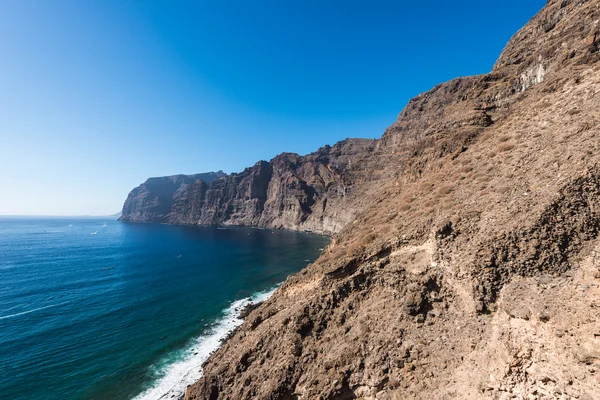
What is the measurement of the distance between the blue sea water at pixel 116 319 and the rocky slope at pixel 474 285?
46.5 feet

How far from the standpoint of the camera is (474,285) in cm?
1470

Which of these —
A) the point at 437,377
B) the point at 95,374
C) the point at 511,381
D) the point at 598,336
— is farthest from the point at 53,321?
the point at 598,336

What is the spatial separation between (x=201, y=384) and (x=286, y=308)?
8.84 m

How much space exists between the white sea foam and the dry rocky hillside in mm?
8482

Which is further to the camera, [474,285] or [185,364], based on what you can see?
[185,364]

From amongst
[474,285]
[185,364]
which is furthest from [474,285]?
[185,364]

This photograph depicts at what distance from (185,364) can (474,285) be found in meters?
33.2

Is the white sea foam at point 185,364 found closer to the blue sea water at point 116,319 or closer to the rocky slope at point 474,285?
the blue sea water at point 116,319

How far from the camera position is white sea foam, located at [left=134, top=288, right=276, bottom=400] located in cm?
2650

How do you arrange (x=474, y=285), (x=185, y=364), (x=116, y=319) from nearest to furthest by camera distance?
(x=474, y=285) → (x=185, y=364) → (x=116, y=319)

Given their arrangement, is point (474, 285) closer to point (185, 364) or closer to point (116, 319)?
point (185, 364)

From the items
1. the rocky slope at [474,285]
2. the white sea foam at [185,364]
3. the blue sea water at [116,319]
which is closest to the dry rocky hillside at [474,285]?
the rocky slope at [474,285]

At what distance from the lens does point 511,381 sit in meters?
10.8

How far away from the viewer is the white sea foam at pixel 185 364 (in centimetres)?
2650
